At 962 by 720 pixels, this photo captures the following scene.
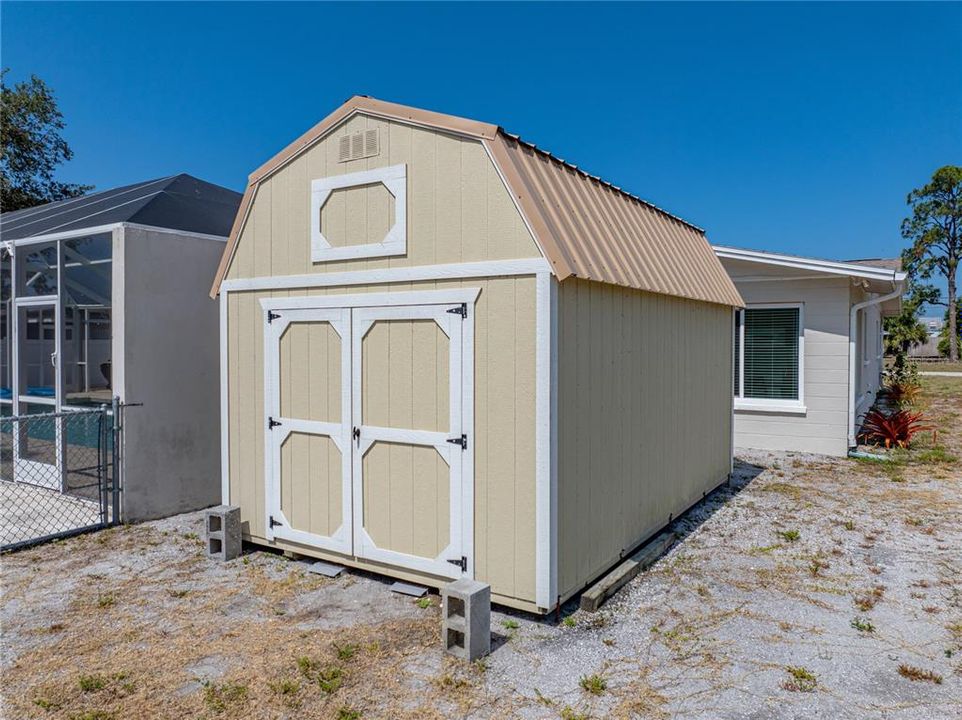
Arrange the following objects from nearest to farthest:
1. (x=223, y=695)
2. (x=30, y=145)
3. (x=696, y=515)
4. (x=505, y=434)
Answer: (x=223, y=695) < (x=505, y=434) < (x=696, y=515) < (x=30, y=145)

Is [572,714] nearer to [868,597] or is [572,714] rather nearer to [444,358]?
[444,358]

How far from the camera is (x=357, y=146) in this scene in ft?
13.0

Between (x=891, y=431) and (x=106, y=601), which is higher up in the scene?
(x=891, y=431)

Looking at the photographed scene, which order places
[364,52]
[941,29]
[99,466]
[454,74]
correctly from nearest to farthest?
[99,466]
[364,52]
[941,29]
[454,74]

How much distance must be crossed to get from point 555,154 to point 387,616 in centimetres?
314

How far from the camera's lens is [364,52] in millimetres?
10266

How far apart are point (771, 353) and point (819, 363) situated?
623mm

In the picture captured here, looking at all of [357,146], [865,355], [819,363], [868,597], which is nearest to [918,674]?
[868,597]

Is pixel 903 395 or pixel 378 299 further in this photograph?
pixel 903 395

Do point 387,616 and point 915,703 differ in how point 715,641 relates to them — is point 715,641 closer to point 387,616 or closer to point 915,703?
point 915,703

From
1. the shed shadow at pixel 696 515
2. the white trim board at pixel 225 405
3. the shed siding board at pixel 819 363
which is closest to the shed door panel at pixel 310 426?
the white trim board at pixel 225 405

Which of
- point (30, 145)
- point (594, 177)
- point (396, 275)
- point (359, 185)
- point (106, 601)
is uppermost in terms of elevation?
point (30, 145)

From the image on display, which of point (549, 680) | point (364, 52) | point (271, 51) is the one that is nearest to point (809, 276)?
point (549, 680)

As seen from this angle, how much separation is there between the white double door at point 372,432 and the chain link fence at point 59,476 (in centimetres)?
191
